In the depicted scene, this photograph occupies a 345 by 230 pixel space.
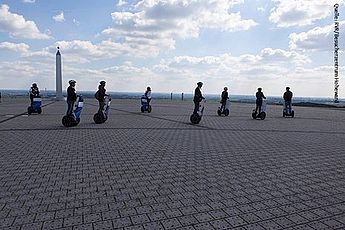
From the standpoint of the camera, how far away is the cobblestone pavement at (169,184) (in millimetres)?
4156

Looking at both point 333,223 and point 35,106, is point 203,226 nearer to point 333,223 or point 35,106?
point 333,223

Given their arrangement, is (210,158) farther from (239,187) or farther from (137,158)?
(239,187)

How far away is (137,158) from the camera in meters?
7.74

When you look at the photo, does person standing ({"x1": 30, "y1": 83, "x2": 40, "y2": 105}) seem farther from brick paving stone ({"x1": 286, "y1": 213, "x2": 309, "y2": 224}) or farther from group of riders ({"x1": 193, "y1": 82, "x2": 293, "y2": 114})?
brick paving stone ({"x1": 286, "y1": 213, "x2": 309, "y2": 224})

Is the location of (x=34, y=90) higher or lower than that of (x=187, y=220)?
higher

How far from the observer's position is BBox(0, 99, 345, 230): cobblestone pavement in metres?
4.16

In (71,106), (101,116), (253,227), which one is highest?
(71,106)

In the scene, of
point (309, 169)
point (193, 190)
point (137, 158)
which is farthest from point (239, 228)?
point (137, 158)

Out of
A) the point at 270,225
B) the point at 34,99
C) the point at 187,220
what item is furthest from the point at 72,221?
the point at 34,99

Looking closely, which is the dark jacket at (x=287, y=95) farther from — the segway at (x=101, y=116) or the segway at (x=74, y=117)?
the segway at (x=74, y=117)

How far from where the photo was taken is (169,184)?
5.65 meters

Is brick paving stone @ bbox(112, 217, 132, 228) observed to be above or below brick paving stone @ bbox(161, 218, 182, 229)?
above

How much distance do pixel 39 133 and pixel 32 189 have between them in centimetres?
684

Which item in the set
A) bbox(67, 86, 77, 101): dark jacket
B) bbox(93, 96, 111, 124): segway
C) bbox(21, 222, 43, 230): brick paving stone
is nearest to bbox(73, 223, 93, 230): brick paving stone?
bbox(21, 222, 43, 230): brick paving stone
